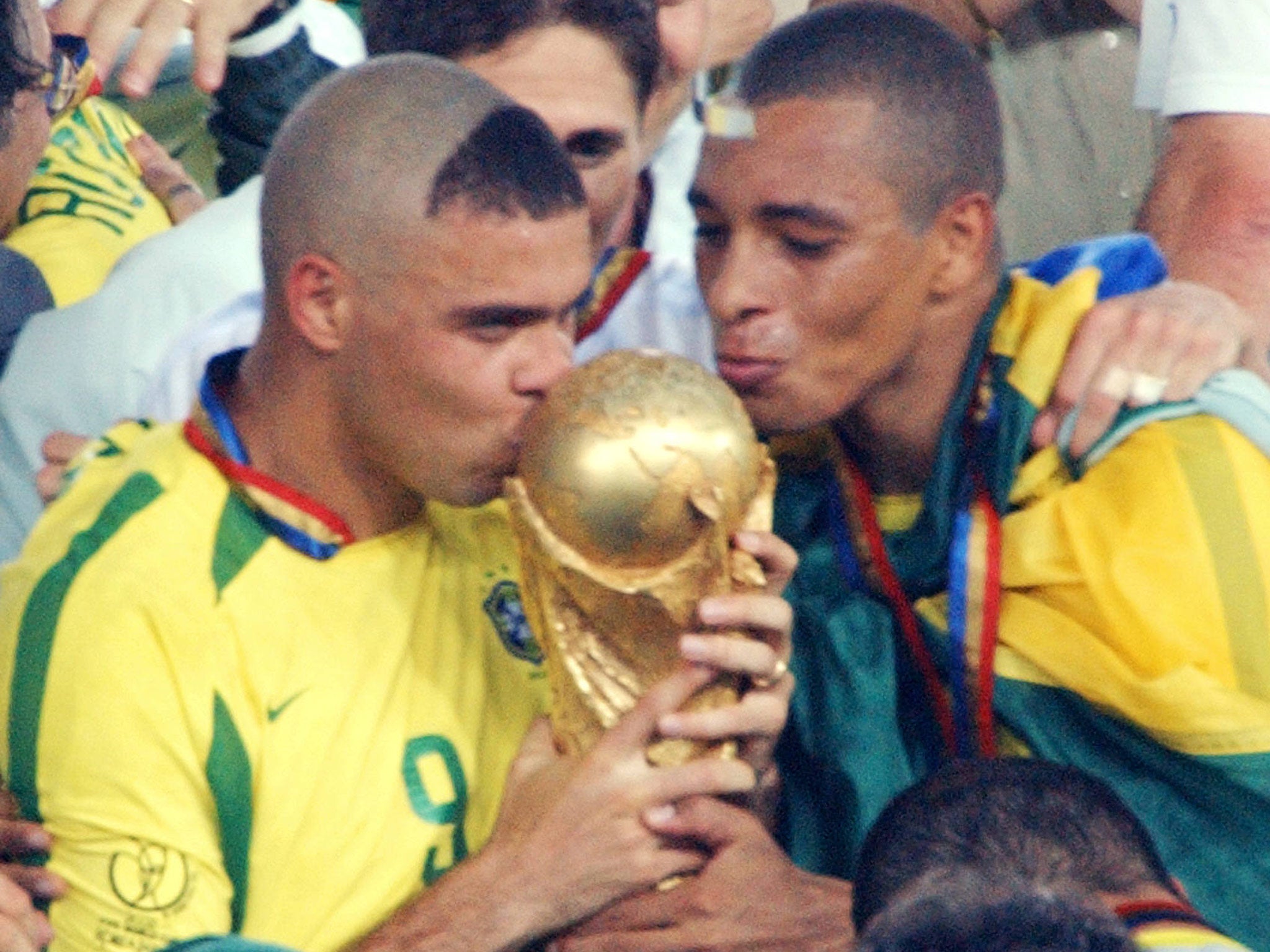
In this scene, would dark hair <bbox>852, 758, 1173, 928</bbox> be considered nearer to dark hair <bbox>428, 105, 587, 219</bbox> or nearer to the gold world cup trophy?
the gold world cup trophy

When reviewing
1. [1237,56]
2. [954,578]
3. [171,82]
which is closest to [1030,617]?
[954,578]

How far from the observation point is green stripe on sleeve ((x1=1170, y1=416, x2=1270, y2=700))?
2084 millimetres

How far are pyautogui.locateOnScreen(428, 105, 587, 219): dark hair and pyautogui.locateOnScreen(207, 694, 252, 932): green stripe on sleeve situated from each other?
1.94 feet

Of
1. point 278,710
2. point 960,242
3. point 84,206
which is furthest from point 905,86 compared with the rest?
point 84,206

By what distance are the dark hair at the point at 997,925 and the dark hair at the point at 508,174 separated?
3.32ft

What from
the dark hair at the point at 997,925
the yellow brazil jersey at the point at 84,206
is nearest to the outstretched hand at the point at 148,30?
the yellow brazil jersey at the point at 84,206

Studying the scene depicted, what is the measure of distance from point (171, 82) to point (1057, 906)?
294 centimetres

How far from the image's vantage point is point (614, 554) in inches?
72.8

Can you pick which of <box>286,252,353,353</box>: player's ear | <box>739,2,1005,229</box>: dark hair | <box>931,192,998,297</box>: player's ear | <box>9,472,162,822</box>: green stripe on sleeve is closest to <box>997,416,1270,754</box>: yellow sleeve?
<box>931,192,998,297</box>: player's ear

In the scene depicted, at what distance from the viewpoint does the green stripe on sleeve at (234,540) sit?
6.41 feet

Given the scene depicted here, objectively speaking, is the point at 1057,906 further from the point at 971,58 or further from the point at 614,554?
the point at 971,58

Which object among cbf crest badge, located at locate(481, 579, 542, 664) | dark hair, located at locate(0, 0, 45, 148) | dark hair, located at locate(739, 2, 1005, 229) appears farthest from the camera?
dark hair, located at locate(0, 0, 45, 148)

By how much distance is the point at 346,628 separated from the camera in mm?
2027

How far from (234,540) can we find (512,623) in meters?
0.37
